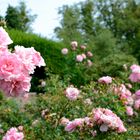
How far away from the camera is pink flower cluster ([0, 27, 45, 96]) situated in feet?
7.71

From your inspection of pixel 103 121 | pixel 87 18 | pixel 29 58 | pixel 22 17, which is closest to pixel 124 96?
pixel 103 121

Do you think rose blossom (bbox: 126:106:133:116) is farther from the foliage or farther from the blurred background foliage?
the blurred background foliage

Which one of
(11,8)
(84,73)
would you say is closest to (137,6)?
(11,8)

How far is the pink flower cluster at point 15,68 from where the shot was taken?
2350mm

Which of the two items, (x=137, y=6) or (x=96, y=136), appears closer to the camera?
(x=96, y=136)

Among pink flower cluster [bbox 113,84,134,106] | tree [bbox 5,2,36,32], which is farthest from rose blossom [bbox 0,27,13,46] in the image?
tree [bbox 5,2,36,32]

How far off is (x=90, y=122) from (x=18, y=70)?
1.76 metres

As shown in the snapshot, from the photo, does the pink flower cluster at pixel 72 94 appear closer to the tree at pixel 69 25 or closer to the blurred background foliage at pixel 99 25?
the blurred background foliage at pixel 99 25

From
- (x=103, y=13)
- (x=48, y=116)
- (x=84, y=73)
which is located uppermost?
(x=103, y=13)

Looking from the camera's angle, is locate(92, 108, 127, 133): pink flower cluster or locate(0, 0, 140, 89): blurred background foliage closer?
locate(92, 108, 127, 133): pink flower cluster

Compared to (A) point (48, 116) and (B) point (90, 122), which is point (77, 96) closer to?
(A) point (48, 116)

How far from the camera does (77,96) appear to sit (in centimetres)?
662

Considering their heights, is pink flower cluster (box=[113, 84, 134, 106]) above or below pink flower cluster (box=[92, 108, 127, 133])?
above

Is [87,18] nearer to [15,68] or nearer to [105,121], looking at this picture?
[105,121]
